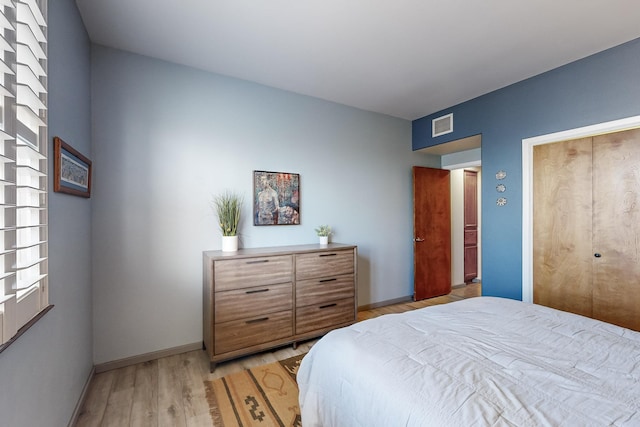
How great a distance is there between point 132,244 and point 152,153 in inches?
32.5

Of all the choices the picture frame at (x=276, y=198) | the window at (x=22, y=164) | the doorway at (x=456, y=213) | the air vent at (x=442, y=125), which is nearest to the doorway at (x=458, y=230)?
the doorway at (x=456, y=213)

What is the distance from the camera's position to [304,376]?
5.00 feet

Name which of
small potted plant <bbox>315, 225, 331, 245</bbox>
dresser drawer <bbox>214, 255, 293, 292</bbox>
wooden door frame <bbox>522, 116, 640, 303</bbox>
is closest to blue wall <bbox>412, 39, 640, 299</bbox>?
wooden door frame <bbox>522, 116, 640, 303</bbox>

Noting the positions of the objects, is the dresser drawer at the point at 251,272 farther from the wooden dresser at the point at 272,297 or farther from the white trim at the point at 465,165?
the white trim at the point at 465,165

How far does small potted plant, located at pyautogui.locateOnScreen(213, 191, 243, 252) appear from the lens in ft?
8.67

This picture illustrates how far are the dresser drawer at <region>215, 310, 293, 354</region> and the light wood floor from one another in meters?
0.18

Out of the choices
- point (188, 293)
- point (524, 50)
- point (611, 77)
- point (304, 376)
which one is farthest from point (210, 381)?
point (611, 77)

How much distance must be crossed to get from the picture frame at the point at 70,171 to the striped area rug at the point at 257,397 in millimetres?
1671

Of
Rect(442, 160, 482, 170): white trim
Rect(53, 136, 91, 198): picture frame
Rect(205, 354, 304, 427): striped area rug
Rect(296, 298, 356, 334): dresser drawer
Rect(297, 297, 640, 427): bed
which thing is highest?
Rect(442, 160, 482, 170): white trim

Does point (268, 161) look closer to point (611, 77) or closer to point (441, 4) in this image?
point (441, 4)

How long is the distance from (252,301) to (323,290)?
752mm

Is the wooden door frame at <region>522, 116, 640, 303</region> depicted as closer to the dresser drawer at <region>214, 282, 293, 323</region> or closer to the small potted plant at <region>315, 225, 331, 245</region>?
the small potted plant at <region>315, 225, 331, 245</region>

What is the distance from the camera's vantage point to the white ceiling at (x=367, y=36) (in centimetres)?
191

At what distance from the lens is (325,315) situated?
2922mm
